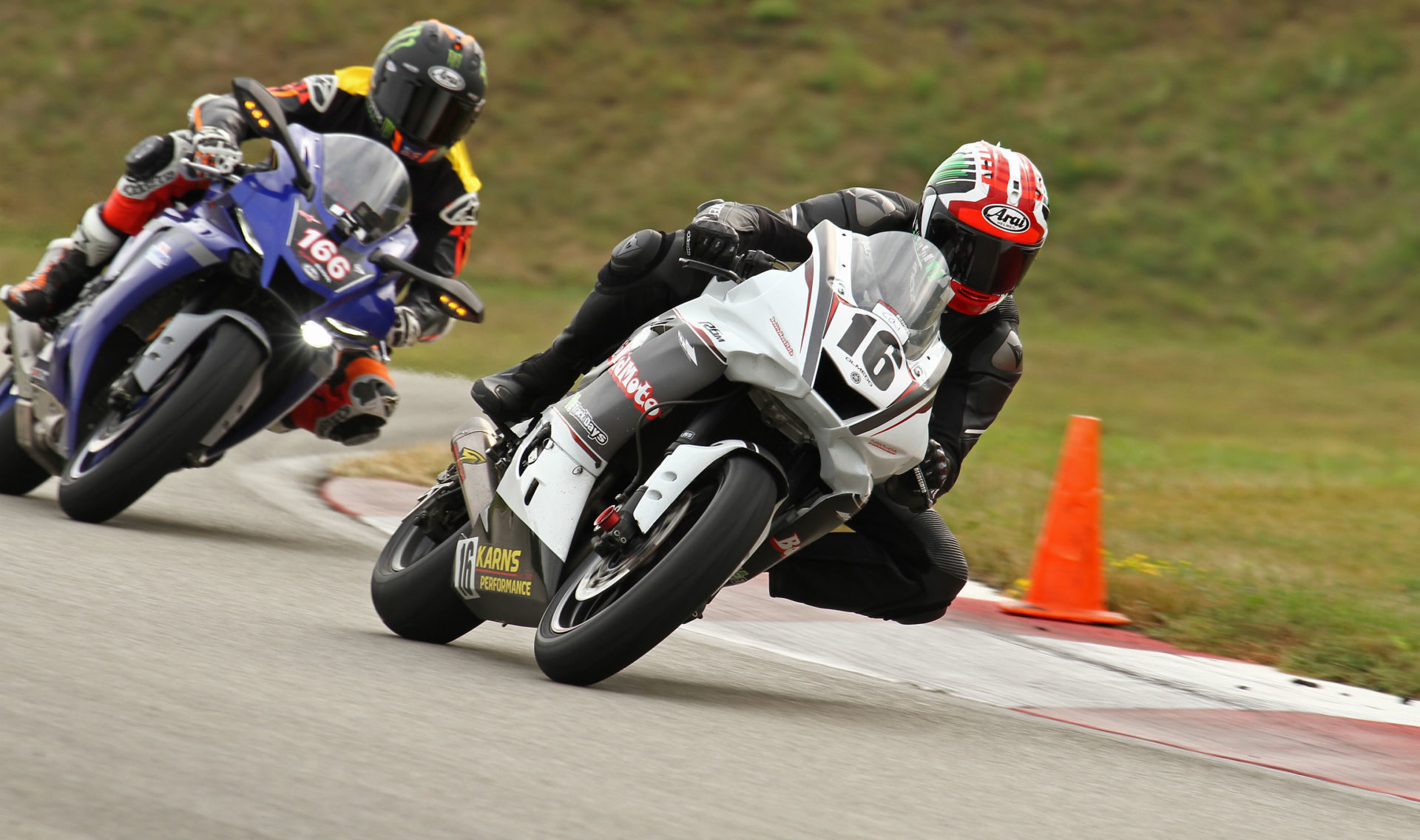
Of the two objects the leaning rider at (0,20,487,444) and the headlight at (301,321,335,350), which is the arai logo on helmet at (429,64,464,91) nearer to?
the leaning rider at (0,20,487,444)

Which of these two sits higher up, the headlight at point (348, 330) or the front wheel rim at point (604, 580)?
the headlight at point (348, 330)

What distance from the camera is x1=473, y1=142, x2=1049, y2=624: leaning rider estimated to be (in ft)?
15.7

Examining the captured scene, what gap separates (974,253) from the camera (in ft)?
15.7

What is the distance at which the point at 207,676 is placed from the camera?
3906mm

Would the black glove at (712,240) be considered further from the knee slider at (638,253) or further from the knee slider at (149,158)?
the knee slider at (149,158)

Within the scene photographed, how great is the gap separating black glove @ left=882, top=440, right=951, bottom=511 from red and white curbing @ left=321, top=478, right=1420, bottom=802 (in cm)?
95

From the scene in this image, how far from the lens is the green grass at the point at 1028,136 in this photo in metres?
24.2

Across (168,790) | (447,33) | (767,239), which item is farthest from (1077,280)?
(168,790)

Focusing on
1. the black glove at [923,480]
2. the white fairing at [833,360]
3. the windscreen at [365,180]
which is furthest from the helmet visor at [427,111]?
the black glove at [923,480]

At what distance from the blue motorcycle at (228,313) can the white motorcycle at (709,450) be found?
165cm

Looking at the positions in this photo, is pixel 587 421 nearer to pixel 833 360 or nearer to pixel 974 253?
pixel 833 360

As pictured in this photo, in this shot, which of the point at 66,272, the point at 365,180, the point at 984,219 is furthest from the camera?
the point at 66,272

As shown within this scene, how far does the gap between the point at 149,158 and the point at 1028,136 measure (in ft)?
87.7

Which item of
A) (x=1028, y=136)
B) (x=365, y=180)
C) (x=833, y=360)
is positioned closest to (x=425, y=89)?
(x=365, y=180)
